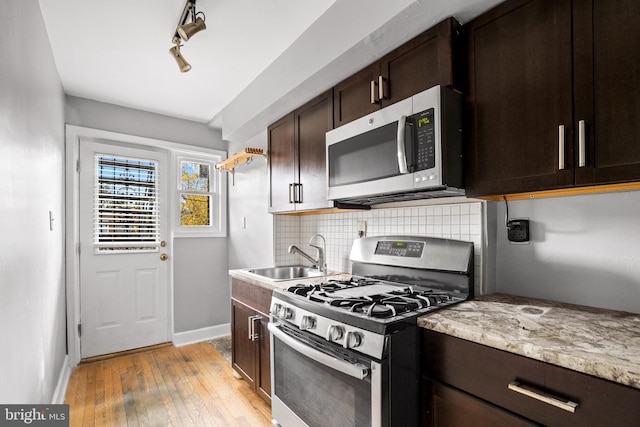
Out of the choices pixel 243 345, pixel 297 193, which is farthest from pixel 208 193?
pixel 243 345

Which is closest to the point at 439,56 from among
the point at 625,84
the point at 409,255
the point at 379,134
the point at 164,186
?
the point at 379,134

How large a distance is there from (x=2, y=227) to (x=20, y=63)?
31.0 inches

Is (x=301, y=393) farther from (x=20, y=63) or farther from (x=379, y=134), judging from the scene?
(x=20, y=63)

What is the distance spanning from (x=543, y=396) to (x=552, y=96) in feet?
3.23

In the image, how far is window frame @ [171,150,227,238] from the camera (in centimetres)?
354

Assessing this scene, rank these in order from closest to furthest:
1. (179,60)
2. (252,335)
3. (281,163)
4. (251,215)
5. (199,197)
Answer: (179,60) → (252,335) → (281,163) → (251,215) → (199,197)

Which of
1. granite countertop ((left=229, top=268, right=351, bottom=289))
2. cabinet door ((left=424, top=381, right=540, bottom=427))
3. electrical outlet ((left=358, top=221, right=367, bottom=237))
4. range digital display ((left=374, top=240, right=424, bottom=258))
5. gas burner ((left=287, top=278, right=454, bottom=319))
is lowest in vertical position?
cabinet door ((left=424, top=381, right=540, bottom=427))

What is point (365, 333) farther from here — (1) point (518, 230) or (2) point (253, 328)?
(2) point (253, 328)

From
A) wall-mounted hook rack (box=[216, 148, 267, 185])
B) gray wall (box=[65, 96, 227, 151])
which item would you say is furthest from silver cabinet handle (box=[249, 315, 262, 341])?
gray wall (box=[65, 96, 227, 151])

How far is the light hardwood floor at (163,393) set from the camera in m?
2.11

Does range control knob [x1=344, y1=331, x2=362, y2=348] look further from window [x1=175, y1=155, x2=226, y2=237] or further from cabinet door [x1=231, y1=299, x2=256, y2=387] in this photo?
window [x1=175, y1=155, x2=226, y2=237]

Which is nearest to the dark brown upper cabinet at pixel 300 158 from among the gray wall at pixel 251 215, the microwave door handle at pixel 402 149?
the gray wall at pixel 251 215

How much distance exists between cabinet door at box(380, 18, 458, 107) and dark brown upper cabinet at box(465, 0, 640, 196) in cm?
11

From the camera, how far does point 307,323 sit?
1.53m
